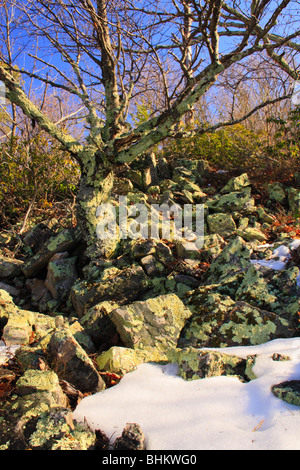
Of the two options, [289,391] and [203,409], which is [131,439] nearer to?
[203,409]

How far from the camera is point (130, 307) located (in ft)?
9.45

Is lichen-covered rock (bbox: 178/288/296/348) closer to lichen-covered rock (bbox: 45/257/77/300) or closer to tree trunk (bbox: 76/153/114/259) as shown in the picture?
lichen-covered rock (bbox: 45/257/77/300)

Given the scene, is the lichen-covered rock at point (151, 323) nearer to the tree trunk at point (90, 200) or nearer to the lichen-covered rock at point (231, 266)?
the lichen-covered rock at point (231, 266)

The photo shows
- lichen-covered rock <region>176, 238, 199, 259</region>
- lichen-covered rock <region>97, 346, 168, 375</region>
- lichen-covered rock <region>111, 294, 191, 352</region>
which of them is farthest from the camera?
lichen-covered rock <region>176, 238, 199, 259</region>

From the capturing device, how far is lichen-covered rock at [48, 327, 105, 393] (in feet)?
7.02

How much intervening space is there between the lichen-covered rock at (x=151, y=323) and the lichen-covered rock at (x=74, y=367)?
1.81 feet

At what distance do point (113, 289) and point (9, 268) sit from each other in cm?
207

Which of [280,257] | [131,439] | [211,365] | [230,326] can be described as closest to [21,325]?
[131,439]

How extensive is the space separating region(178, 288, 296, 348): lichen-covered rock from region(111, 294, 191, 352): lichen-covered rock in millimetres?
101

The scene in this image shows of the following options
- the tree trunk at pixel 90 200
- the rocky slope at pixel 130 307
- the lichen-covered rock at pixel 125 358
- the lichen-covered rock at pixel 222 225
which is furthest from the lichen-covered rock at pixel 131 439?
the lichen-covered rock at pixel 222 225

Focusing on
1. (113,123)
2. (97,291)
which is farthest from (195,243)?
(113,123)

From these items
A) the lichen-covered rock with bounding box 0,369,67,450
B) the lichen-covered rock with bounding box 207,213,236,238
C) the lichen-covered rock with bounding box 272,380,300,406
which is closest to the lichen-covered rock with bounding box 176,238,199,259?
the lichen-covered rock with bounding box 207,213,236,238
